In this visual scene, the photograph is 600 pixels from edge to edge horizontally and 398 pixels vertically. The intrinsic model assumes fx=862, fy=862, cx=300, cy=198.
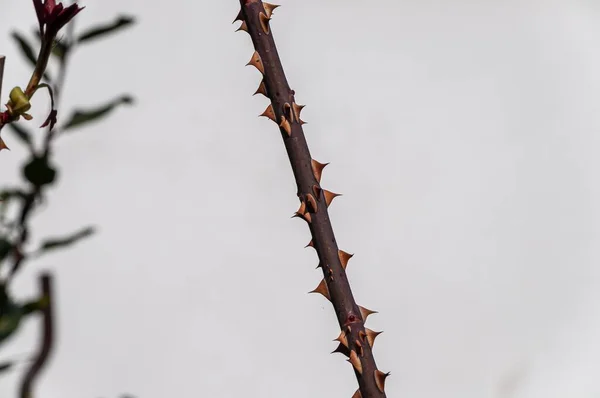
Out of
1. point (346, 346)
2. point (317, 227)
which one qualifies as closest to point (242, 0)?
point (317, 227)

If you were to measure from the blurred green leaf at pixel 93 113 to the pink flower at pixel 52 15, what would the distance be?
53mm

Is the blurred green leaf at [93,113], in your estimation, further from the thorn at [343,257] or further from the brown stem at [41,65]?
the thorn at [343,257]

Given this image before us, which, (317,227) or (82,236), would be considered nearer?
(82,236)

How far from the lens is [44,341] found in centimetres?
37

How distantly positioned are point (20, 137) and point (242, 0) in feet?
1.19

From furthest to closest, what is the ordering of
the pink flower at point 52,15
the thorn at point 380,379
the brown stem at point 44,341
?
the thorn at point 380,379, the pink flower at point 52,15, the brown stem at point 44,341

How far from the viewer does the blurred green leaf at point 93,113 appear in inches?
21.0

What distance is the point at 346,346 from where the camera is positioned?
2.65 feet

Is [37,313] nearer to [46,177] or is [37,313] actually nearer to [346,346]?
[46,177]

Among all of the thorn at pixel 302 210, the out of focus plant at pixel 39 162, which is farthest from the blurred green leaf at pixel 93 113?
the thorn at pixel 302 210

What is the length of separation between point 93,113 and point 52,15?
65 mm

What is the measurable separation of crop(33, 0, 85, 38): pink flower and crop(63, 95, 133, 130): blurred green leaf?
53mm

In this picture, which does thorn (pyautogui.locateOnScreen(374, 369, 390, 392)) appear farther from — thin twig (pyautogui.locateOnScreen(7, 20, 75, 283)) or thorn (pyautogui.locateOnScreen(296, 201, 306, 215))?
thin twig (pyautogui.locateOnScreen(7, 20, 75, 283))

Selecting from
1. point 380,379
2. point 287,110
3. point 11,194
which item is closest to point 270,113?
point 287,110
